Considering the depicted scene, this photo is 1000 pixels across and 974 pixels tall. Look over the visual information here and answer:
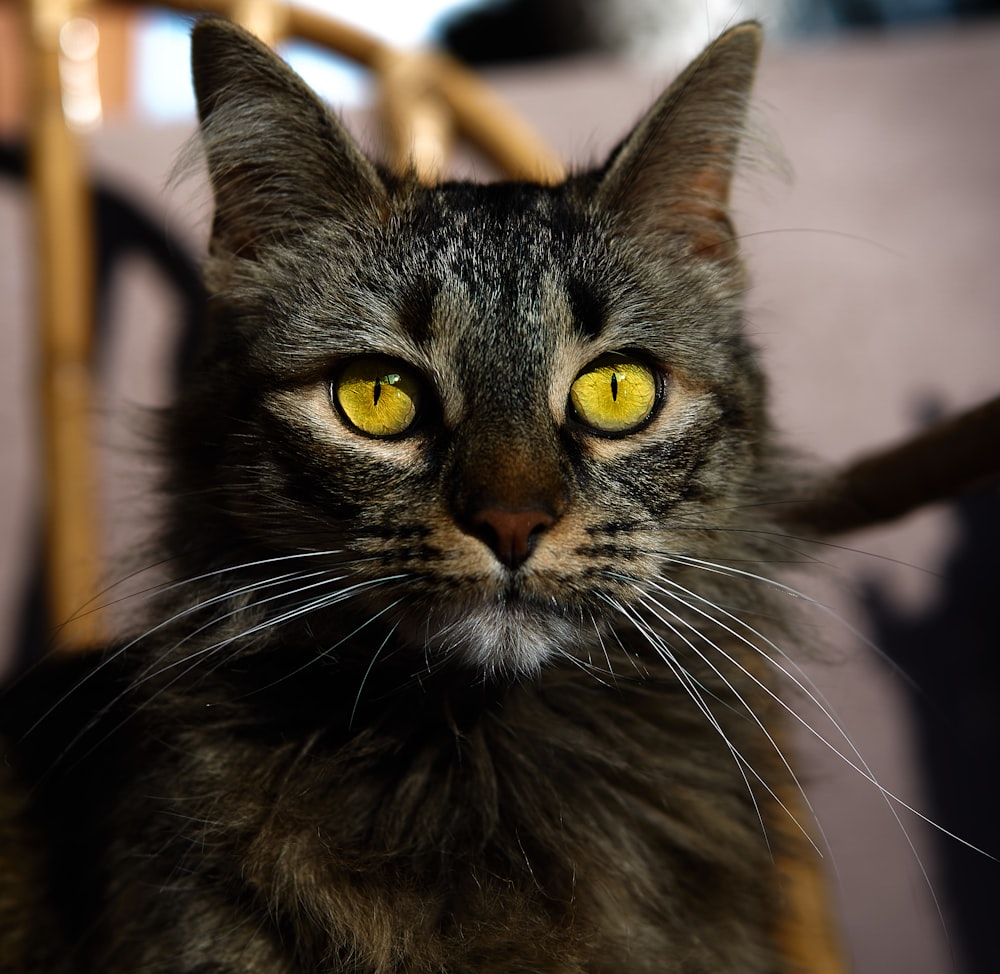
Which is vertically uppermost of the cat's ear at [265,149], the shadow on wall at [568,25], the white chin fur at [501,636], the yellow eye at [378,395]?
the shadow on wall at [568,25]

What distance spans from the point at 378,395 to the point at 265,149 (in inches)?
12.1

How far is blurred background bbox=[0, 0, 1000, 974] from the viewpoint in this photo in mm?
1634

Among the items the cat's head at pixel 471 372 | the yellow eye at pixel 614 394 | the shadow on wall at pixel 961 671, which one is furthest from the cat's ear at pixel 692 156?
the shadow on wall at pixel 961 671

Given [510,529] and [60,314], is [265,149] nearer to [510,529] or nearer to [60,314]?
[510,529]

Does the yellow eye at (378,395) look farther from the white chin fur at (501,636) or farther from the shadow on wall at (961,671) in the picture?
the shadow on wall at (961,671)

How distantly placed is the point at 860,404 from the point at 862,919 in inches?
36.6

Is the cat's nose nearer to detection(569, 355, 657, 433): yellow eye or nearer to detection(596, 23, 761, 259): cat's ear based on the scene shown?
detection(569, 355, 657, 433): yellow eye

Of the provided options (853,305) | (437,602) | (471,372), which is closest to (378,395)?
(471,372)

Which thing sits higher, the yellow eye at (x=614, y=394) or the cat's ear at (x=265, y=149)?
the cat's ear at (x=265, y=149)

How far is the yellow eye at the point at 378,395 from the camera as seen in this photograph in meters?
0.86

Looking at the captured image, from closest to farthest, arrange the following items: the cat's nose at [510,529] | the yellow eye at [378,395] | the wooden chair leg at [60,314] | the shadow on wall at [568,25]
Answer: the cat's nose at [510,529] → the yellow eye at [378,395] → the wooden chair leg at [60,314] → the shadow on wall at [568,25]

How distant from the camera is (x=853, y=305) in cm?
177

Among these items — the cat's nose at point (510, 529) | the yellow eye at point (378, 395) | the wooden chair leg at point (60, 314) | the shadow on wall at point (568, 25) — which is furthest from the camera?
the shadow on wall at point (568, 25)

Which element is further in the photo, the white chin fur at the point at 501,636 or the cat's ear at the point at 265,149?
the cat's ear at the point at 265,149
